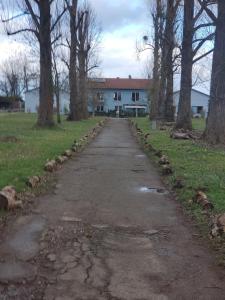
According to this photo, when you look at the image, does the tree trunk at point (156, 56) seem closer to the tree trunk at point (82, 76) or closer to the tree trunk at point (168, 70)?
the tree trunk at point (168, 70)

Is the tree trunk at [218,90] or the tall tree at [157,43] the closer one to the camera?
the tree trunk at [218,90]

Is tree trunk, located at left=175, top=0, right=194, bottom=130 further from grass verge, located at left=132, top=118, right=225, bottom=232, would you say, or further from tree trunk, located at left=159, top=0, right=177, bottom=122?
grass verge, located at left=132, top=118, right=225, bottom=232

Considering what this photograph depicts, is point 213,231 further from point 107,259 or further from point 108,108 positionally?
point 108,108

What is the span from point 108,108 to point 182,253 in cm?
10089

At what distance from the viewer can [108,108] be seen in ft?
351

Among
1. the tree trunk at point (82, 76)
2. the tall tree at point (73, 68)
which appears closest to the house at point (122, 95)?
the tree trunk at point (82, 76)

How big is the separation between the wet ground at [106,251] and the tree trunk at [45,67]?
17932 mm

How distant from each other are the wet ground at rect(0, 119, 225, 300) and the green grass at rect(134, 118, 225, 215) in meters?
0.52

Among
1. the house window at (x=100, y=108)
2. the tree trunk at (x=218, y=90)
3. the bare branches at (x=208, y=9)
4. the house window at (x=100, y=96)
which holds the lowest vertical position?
the house window at (x=100, y=108)

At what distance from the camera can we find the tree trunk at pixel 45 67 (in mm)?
27547

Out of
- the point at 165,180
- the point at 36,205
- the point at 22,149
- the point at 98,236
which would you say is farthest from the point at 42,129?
the point at 98,236

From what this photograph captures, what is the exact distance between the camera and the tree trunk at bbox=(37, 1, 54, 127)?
27547mm

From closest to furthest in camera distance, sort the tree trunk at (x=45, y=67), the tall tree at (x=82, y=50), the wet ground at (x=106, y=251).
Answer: the wet ground at (x=106, y=251), the tree trunk at (x=45, y=67), the tall tree at (x=82, y=50)

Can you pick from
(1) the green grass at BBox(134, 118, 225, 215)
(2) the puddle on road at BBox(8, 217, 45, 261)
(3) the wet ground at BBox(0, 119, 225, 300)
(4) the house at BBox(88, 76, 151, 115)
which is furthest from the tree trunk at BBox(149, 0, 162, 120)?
(4) the house at BBox(88, 76, 151, 115)
